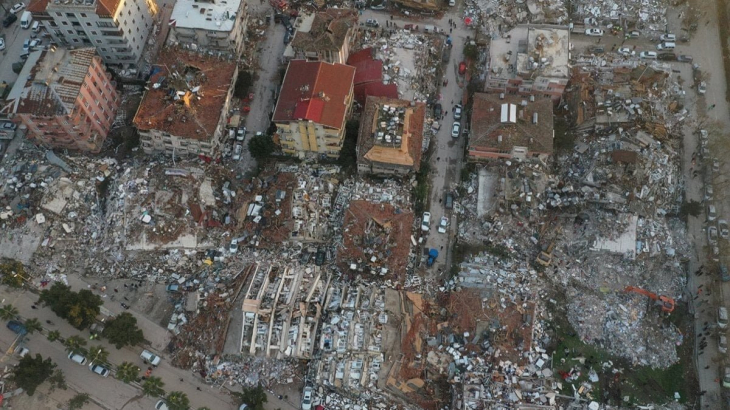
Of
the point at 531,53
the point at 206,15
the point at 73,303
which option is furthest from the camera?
the point at 206,15

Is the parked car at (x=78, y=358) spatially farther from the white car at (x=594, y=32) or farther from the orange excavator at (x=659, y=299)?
the white car at (x=594, y=32)

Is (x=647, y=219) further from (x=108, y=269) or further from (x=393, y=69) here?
(x=108, y=269)

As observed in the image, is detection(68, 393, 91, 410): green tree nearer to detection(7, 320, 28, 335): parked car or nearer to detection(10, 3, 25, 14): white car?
detection(7, 320, 28, 335): parked car

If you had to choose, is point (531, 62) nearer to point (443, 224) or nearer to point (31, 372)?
point (443, 224)

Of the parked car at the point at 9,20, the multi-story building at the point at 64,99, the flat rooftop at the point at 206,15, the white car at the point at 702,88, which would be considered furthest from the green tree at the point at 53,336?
the white car at the point at 702,88

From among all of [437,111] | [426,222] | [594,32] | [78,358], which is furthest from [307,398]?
[594,32]

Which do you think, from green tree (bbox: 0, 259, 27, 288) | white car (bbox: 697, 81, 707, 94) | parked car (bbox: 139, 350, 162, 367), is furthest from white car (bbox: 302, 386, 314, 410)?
white car (bbox: 697, 81, 707, 94)
